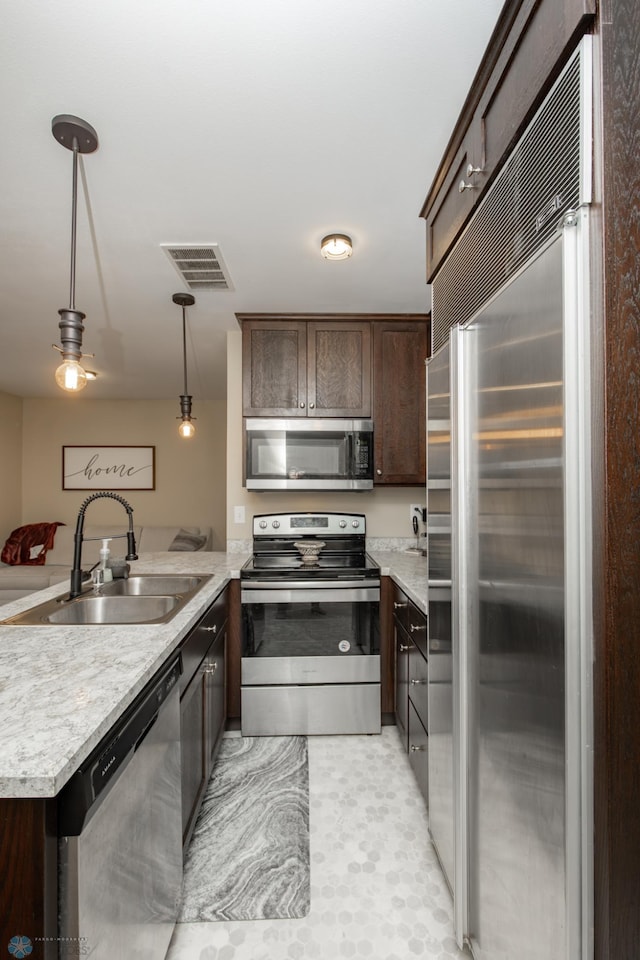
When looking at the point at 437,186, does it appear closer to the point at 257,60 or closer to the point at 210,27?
the point at 257,60

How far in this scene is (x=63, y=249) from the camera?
7.13 feet

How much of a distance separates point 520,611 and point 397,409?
2.16 meters

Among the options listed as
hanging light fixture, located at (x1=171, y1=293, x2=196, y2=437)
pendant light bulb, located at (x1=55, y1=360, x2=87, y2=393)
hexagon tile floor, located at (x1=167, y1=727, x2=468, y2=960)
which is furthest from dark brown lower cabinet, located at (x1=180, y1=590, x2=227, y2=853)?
hanging light fixture, located at (x1=171, y1=293, x2=196, y2=437)

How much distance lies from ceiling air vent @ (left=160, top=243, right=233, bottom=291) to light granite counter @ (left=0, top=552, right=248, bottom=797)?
61.4 inches

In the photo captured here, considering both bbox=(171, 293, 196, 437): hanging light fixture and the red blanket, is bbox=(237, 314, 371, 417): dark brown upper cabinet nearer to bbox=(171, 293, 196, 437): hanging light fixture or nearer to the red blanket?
bbox=(171, 293, 196, 437): hanging light fixture

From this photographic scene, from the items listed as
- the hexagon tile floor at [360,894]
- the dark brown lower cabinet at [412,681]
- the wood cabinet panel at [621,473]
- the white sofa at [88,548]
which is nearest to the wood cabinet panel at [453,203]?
the wood cabinet panel at [621,473]

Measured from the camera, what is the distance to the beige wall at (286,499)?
3.29 m

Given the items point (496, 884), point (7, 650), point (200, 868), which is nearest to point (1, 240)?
point (7, 650)

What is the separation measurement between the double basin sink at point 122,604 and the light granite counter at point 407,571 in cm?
94

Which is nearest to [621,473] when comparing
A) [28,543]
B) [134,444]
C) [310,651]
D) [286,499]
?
[310,651]

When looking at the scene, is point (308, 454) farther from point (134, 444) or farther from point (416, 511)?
point (134, 444)

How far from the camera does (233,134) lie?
1451mm

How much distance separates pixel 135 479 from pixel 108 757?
511 cm

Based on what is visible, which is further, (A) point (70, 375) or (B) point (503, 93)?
(A) point (70, 375)
